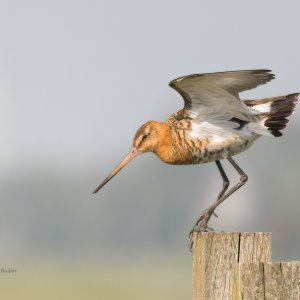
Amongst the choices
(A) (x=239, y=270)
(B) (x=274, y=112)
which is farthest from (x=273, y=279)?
(B) (x=274, y=112)

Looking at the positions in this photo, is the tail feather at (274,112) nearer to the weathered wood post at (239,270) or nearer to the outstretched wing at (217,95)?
the outstretched wing at (217,95)

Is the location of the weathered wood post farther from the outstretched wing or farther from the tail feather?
the tail feather

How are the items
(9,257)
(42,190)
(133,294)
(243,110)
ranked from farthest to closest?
(42,190) → (9,257) → (133,294) → (243,110)

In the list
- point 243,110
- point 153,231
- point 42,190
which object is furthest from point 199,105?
point 42,190

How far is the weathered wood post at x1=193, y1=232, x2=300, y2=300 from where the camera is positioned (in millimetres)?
8500

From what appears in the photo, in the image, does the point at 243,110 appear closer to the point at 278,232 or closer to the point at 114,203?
the point at 278,232

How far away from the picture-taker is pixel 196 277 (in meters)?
9.46

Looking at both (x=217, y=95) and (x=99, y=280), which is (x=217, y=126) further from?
(x=99, y=280)

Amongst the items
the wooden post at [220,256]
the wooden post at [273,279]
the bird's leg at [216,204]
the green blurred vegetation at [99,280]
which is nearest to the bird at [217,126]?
the bird's leg at [216,204]

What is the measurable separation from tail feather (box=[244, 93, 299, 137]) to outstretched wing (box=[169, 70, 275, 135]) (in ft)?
0.41

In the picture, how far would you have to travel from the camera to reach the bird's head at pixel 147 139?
13.6 meters

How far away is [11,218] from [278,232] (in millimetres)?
60718

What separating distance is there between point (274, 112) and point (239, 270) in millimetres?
4909

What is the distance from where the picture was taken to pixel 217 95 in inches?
515
